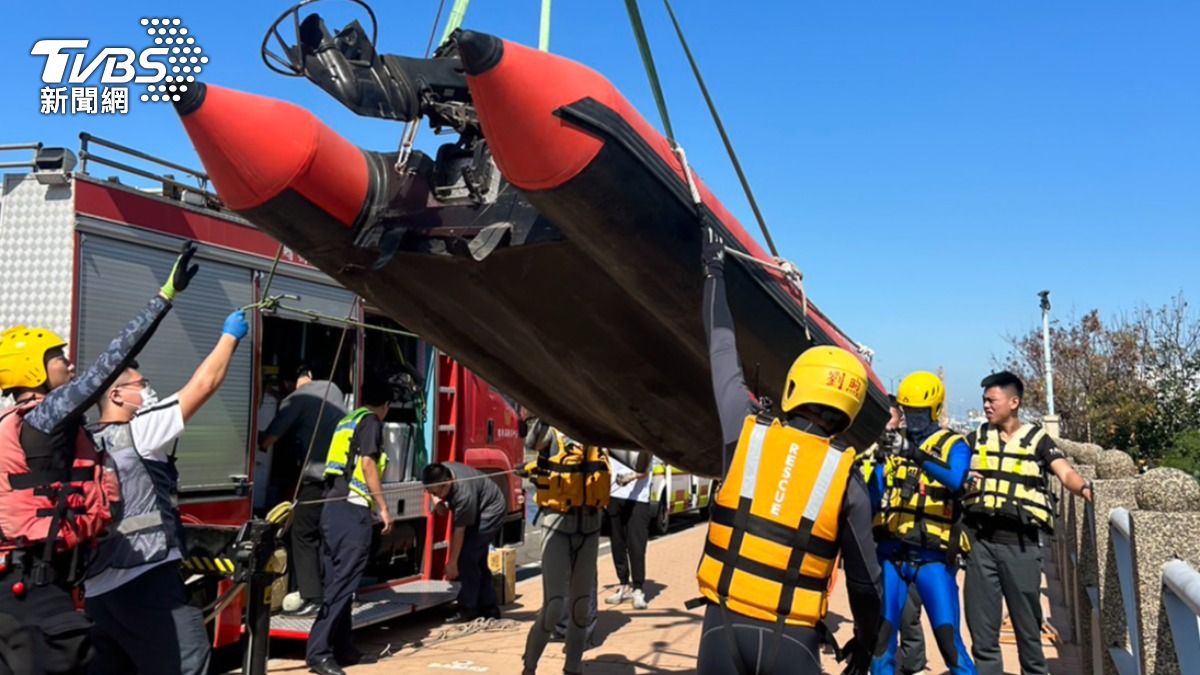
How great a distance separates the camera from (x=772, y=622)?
3129 mm

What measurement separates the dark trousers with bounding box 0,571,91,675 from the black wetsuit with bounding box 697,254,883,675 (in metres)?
2.39

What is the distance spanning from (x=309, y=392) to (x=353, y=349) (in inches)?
25.8

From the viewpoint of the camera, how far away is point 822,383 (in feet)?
10.6

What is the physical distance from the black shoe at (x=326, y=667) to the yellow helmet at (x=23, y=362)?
3.20 m

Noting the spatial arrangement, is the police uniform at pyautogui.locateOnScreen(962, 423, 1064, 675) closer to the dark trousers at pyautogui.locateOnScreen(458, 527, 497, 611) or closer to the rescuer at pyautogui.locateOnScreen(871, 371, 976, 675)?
the rescuer at pyautogui.locateOnScreen(871, 371, 976, 675)

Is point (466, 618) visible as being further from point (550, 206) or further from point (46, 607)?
point (550, 206)

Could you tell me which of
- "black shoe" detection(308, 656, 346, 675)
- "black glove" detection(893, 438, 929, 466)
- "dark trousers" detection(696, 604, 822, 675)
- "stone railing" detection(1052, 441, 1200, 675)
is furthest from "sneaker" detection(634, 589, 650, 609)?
"dark trousers" detection(696, 604, 822, 675)

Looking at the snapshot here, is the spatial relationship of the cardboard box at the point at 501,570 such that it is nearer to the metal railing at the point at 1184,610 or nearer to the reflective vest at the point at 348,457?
the reflective vest at the point at 348,457

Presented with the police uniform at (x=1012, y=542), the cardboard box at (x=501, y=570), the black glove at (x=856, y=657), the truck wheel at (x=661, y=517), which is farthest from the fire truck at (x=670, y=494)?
the black glove at (x=856, y=657)

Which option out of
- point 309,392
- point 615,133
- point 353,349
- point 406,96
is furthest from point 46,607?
point 353,349

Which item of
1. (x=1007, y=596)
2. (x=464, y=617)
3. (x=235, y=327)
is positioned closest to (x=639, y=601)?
(x=464, y=617)

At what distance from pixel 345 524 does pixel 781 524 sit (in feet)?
15.1

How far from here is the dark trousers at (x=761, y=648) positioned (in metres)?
3.12

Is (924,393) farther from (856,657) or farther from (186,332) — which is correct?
(186,332)
